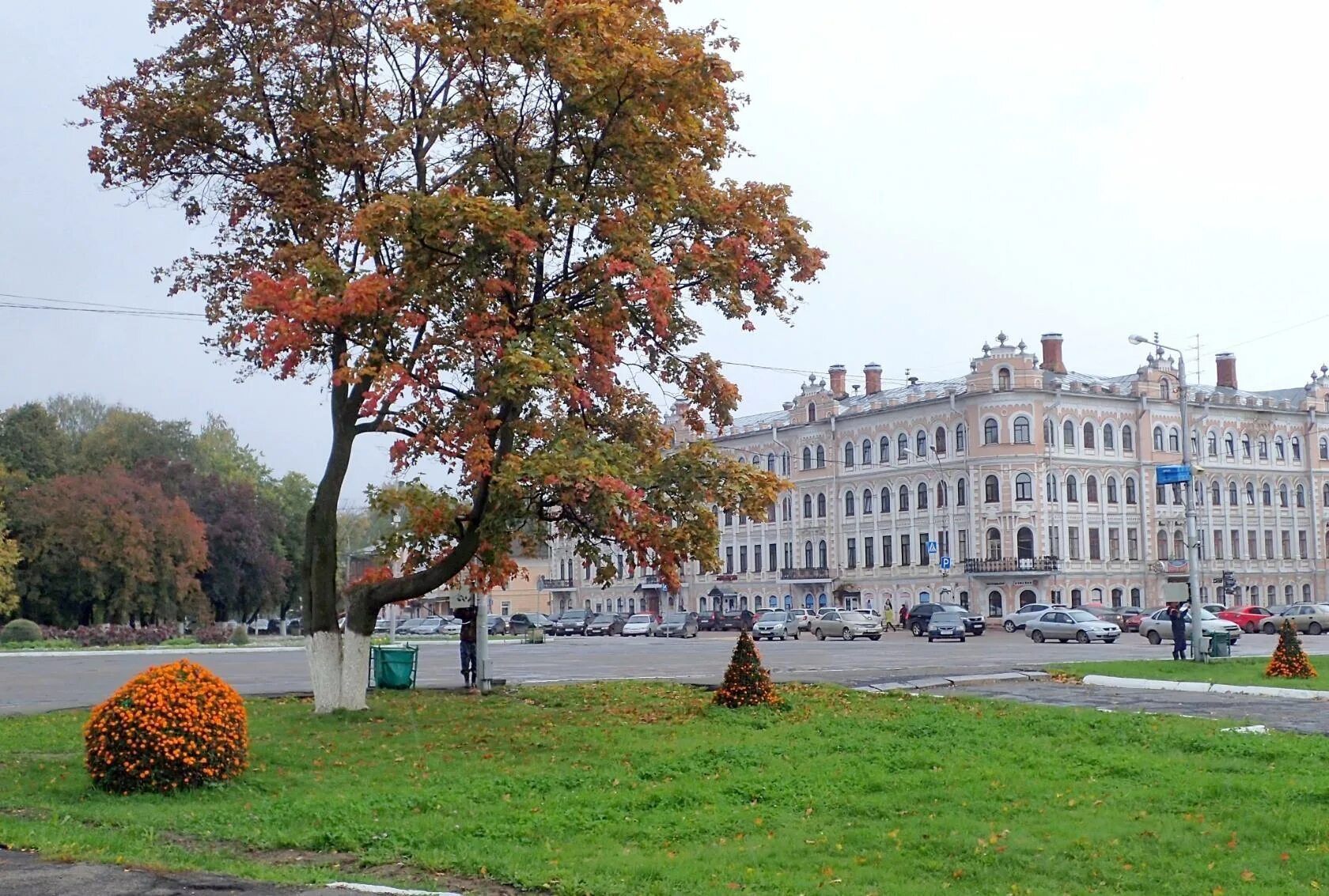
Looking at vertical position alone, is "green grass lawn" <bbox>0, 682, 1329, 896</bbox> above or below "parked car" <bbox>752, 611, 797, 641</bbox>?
above

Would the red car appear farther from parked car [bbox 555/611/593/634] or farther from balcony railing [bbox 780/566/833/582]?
parked car [bbox 555/611/593/634]

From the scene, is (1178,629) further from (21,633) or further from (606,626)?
(606,626)

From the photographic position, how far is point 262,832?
11.4 meters

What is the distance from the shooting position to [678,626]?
255 ft

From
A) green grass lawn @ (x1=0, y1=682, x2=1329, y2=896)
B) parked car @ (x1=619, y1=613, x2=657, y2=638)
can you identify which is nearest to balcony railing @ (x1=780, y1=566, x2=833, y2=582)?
parked car @ (x1=619, y1=613, x2=657, y2=638)

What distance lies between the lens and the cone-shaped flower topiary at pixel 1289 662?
88.1 ft

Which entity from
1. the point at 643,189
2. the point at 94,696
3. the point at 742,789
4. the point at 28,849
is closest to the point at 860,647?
the point at 94,696

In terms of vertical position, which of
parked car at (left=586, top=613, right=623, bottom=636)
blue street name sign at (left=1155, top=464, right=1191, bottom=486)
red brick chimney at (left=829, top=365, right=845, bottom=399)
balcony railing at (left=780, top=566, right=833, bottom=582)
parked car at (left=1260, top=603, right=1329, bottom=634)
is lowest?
parked car at (left=586, top=613, right=623, bottom=636)

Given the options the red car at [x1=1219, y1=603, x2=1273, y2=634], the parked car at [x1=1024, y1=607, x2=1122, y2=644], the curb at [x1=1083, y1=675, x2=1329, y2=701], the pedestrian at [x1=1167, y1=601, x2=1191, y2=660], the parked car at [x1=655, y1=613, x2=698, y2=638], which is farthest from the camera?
the parked car at [x1=655, y1=613, x2=698, y2=638]

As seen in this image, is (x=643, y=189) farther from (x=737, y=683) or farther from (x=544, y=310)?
(x=737, y=683)

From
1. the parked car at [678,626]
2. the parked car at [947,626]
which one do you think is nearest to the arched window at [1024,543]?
the parked car at [678,626]

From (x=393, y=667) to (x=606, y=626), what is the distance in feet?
195

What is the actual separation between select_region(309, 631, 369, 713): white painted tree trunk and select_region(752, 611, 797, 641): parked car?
156ft

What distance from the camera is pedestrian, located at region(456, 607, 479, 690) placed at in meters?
27.1
